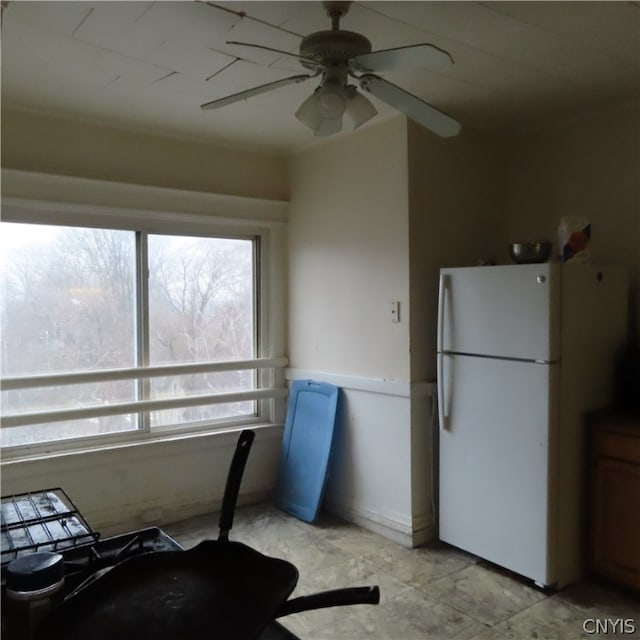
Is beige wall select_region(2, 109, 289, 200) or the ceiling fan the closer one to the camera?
the ceiling fan

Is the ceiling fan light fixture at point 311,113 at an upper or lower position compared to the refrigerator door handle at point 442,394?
upper

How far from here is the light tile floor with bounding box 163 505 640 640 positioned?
2.33m

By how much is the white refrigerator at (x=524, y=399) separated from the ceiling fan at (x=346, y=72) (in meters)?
0.95

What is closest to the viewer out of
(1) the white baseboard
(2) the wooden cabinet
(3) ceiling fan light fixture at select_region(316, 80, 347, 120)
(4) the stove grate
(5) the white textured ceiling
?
(4) the stove grate

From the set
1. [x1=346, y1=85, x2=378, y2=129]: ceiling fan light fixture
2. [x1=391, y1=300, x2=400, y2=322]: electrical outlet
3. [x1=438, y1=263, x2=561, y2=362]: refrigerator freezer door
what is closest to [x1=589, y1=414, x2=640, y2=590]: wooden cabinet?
[x1=438, y1=263, x2=561, y2=362]: refrigerator freezer door

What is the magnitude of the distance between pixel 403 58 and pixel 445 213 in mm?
1565

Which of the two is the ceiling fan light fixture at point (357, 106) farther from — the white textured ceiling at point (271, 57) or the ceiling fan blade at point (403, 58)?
the white textured ceiling at point (271, 57)

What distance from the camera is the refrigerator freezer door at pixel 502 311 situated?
2.56 m

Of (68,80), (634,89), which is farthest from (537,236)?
(68,80)

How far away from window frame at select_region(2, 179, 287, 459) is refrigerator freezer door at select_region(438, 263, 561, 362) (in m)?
1.31

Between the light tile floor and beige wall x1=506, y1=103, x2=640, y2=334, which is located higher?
beige wall x1=506, y1=103, x2=640, y2=334

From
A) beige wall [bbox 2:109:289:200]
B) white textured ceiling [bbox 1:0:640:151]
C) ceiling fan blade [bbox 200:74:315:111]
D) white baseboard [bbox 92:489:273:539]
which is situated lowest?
white baseboard [bbox 92:489:273:539]

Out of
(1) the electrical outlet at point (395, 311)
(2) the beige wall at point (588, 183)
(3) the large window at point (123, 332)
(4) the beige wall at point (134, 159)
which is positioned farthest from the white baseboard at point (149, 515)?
(2) the beige wall at point (588, 183)

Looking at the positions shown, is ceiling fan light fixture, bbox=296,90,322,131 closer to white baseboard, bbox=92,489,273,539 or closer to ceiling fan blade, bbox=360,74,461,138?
ceiling fan blade, bbox=360,74,461,138
